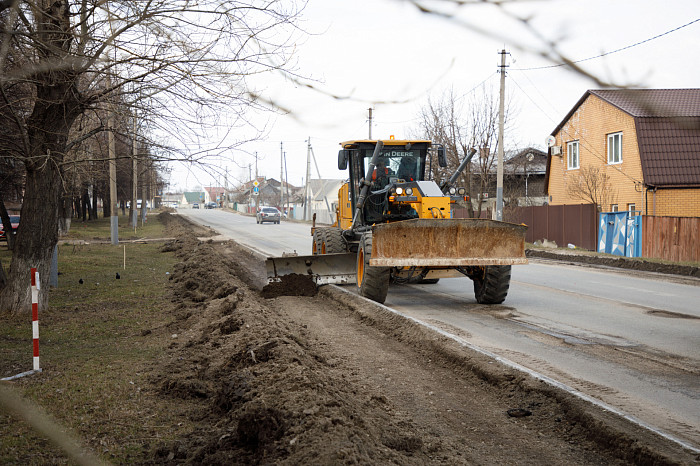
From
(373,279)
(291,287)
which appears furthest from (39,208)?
(373,279)

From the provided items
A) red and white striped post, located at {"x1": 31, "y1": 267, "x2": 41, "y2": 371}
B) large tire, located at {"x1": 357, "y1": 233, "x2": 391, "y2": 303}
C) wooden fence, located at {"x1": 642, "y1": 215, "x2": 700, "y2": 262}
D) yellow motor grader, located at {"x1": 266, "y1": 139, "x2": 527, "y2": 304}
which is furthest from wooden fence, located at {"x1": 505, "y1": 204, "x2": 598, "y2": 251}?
red and white striped post, located at {"x1": 31, "y1": 267, "x2": 41, "y2": 371}

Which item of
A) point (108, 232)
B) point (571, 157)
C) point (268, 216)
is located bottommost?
point (108, 232)

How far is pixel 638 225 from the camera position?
25.1m

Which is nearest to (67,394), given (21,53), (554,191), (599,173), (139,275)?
(21,53)

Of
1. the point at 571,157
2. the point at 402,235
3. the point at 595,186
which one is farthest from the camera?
the point at 571,157

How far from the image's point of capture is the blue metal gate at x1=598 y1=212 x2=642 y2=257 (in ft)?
82.3

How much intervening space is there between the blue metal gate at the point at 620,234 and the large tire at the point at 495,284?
1473cm

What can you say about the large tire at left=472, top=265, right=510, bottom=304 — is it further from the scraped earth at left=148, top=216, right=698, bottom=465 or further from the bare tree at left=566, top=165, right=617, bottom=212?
the bare tree at left=566, top=165, right=617, bottom=212

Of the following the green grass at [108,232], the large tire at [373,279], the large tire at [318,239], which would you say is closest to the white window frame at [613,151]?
the large tire at [318,239]

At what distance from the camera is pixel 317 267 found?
14875 mm

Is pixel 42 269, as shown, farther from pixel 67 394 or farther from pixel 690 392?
pixel 690 392

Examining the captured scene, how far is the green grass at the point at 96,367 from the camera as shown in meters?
5.16

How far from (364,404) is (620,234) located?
22954 mm

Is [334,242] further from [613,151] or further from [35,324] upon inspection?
[613,151]
